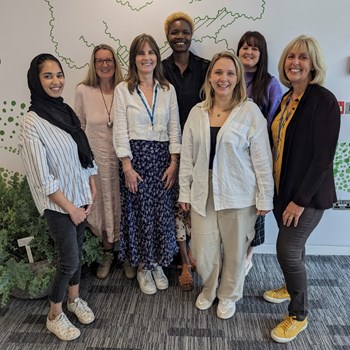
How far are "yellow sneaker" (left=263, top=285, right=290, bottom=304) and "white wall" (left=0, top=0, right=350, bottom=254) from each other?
3.60ft

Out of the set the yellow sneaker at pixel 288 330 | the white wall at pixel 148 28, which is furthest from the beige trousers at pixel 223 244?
the white wall at pixel 148 28

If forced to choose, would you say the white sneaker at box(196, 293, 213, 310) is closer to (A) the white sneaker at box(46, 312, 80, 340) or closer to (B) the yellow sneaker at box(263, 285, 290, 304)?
(B) the yellow sneaker at box(263, 285, 290, 304)

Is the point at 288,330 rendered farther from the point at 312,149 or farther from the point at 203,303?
the point at 312,149

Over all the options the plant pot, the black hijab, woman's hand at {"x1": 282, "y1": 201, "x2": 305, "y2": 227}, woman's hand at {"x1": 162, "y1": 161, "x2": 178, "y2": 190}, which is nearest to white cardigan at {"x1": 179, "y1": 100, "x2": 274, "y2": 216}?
woman's hand at {"x1": 282, "y1": 201, "x2": 305, "y2": 227}

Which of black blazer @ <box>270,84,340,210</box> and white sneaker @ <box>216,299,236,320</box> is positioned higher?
black blazer @ <box>270,84,340,210</box>

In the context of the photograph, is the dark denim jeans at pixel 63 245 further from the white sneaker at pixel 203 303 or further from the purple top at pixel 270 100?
the purple top at pixel 270 100

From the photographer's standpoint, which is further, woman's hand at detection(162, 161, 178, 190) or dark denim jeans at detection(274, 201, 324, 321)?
woman's hand at detection(162, 161, 178, 190)

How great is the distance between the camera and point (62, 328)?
2.02 metres

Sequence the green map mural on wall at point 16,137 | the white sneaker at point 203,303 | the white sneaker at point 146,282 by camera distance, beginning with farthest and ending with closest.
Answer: the green map mural on wall at point 16,137 → the white sneaker at point 146,282 → the white sneaker at point 203,303

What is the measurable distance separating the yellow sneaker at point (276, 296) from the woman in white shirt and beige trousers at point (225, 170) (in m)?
0.32

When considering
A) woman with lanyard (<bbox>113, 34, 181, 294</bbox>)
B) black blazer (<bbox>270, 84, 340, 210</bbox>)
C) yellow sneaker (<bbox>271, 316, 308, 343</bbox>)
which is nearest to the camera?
black blazer (<bbox>270, 84, 340, 210</bbox>)

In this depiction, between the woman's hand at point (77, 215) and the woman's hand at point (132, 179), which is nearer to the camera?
the woman's hand at point (77, 215)

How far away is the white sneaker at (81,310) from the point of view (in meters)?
2.14

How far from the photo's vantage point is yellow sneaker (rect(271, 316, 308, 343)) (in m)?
1.97
